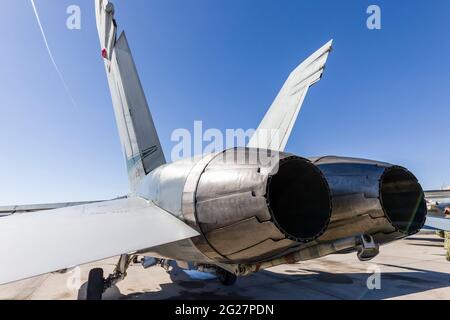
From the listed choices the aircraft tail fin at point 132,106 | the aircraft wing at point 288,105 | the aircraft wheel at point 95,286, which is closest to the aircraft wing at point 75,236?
the aircraft tail fin at point 132,106

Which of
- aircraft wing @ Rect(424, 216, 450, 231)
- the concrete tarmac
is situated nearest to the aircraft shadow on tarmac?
the concrete tarmac

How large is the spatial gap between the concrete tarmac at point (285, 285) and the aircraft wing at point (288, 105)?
12.2 feet

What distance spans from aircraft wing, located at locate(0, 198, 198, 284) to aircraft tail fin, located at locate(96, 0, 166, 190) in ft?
8.25

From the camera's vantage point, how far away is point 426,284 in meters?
7.58

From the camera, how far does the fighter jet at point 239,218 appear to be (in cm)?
239

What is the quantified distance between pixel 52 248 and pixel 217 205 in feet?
4.32

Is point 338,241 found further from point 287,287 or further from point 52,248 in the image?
point 287,287

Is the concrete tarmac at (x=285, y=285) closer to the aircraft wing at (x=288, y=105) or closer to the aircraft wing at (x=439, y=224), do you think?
the aircraft wing at (x=439, y=224)

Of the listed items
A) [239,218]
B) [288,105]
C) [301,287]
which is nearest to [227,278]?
[301,287]

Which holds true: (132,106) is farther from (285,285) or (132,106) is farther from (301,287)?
(301,287)

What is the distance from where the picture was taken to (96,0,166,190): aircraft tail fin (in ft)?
19.4

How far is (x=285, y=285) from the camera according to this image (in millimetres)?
8062

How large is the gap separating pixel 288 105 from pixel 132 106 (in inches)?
122

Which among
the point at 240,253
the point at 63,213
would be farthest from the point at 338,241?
the point at 63,213
